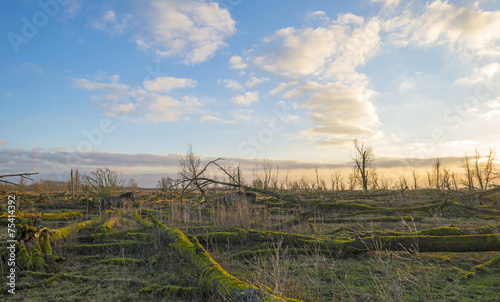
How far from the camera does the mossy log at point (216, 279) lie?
2377 mm

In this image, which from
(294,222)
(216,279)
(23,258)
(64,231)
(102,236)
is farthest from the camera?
(294,222)

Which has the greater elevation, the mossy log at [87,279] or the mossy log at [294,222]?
the mossy log at [294,222]

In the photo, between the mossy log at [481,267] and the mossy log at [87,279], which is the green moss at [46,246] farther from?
the mossy log at [481,267]

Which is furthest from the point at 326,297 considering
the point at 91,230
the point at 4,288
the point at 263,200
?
the point at 263,200

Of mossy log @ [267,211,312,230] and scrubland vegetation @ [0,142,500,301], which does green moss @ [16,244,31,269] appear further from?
mossy log @ [267,211,312,230]

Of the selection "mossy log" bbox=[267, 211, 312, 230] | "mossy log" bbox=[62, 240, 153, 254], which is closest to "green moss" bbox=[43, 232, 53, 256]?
"mossy log" bbox=[62, 240, 153, 254]

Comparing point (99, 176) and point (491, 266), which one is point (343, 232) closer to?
point (491, 266)

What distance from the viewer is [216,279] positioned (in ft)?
9.72

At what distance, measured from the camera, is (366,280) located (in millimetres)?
3725

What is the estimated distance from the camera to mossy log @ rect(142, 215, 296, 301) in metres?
2.38

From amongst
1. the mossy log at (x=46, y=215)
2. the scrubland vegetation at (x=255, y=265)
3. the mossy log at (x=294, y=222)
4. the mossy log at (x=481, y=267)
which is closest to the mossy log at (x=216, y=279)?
the scrubland vegetation at (x=255, y=265)

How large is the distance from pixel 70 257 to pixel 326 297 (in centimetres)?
472

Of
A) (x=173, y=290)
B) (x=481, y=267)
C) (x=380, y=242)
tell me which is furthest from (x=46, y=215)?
(x=481, y=267)

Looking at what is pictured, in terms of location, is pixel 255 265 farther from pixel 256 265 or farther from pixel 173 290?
pixel 173 290
